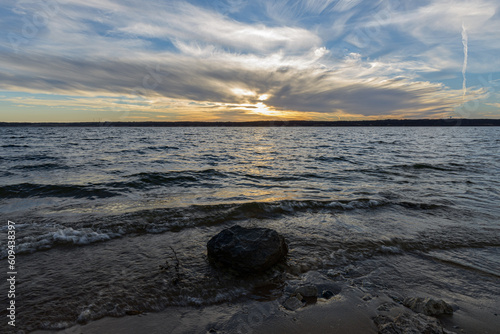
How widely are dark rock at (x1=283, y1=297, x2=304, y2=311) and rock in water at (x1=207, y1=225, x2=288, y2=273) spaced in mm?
921

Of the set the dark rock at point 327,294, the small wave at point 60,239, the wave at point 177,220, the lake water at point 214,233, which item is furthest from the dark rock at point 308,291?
the small wave at point 60,239

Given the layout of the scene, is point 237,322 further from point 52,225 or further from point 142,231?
point 52,225

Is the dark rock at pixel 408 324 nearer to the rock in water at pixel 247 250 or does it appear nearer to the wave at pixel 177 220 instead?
the rock in water at pixel 247 250

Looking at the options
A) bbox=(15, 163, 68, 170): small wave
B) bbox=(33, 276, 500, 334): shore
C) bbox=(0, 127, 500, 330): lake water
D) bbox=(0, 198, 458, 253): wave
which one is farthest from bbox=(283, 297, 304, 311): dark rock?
bbox=(15, 163, 68, 170): small wave

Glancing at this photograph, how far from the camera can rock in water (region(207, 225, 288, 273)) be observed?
4.56 metres

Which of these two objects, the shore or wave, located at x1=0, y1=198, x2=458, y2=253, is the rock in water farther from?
wave, located at x1=0, y1=198, x2=458, y2=253

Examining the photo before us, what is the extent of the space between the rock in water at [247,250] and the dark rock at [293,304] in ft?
3.02

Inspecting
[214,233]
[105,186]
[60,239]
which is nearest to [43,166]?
[105,186]

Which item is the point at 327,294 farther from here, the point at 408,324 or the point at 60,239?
the point at 60,239

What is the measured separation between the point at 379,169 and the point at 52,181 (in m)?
18.7

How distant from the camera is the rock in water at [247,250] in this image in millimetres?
4562

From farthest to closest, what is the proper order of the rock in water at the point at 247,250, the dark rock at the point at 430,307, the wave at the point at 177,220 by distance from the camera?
the wave at the point at 177,220 → the rock in water at the point at 247,250 → the dark rock at the point at 430,307

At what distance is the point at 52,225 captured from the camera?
22.3ft

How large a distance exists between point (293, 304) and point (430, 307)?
1.82 metres
